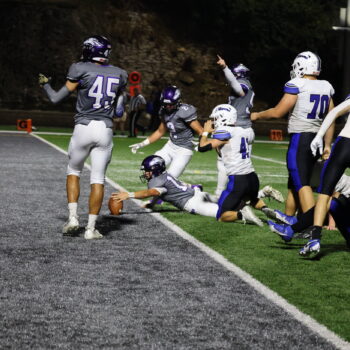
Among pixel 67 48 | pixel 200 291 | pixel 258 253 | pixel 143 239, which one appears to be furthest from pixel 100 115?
pixel 67 48

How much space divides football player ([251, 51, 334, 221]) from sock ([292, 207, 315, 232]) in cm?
46

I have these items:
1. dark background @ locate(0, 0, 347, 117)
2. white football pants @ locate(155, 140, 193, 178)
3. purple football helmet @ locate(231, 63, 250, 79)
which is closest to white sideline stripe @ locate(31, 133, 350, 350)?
Result: white football pants @ locate(155, 140, 193, 178)

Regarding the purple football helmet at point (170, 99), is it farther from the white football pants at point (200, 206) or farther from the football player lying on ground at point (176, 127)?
the white football pants at point (200, 206)

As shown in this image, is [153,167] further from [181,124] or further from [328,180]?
[328,180]

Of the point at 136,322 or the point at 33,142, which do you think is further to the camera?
the point at 33,142

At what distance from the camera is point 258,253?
8.32m

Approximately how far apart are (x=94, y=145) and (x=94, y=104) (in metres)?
0.42

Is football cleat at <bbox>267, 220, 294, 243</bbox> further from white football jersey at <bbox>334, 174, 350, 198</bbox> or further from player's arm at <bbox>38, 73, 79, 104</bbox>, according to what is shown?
player's arm at <bbox>38, 73, 79, 104</bbox>

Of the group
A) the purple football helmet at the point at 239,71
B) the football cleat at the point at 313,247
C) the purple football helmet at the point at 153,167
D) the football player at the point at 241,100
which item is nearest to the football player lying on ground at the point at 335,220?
the football cleat at the point at 313,247

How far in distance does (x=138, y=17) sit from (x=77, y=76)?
132 ft

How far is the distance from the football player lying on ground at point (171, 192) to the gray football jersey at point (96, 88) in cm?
184

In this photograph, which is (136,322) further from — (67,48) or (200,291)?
(67,48)

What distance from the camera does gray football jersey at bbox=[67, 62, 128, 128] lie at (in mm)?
8688

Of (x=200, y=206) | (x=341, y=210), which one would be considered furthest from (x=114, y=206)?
(x=341, y=210)
